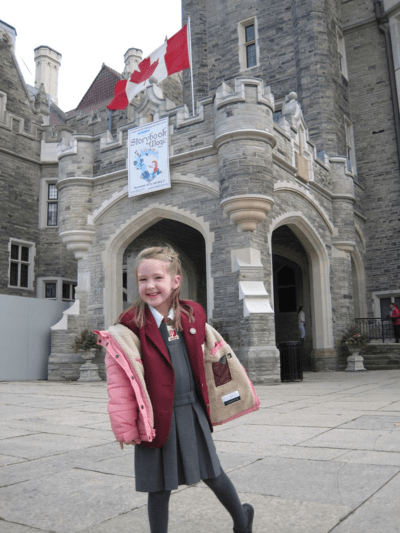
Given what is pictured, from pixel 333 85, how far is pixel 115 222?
379 inches

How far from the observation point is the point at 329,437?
4.58m


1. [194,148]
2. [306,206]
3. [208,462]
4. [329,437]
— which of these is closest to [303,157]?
[306,206]

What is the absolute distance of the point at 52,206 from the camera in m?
18.6

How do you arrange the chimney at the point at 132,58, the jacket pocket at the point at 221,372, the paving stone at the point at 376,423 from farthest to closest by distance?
the chimney at the point at 132,58 < the paving stone at the point at 376,423 < the jacket pocket at the point at 221,372

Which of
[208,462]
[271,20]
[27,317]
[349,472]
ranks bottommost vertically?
[349,472]

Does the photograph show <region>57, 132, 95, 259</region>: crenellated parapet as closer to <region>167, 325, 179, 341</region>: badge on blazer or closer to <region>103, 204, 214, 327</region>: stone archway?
<region>103, 204, 214, 327</region>: stone archway

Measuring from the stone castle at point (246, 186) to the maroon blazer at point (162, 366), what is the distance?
8.83 m

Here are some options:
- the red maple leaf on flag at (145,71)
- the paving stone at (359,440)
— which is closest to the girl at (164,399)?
the paving stone at (359,440)

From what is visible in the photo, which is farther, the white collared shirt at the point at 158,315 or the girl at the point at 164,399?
the white collared shirt at the point at 158,315

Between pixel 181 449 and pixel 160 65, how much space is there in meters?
14.5

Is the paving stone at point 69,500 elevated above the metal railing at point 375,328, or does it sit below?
below

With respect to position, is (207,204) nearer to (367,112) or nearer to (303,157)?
(303,157)

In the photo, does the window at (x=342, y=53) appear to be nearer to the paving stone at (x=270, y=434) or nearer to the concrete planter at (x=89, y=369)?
the concrete planter at (x=89, y=369)

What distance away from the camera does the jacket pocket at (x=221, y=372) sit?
Answer: 8.54 feet
